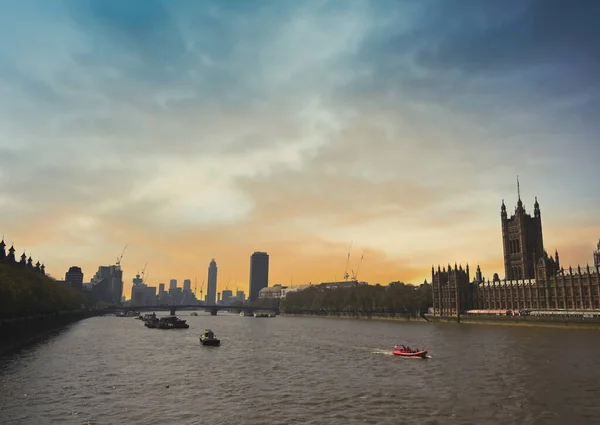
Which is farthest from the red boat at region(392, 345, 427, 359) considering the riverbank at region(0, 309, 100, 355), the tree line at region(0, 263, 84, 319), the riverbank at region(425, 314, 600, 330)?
the riverbank at region(425, 314, 600, 330)

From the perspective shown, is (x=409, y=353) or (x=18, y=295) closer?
(x=409, y=353)

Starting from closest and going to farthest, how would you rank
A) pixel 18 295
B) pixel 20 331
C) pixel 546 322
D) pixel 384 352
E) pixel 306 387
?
pixel 306 387 < pixel 384 352 < pixel 18 295 < pixel 20 331 < pixel 546 322

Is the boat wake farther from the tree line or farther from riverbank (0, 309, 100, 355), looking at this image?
the tree line

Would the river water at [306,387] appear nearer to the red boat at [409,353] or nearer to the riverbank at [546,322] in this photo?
the red boat at [409,353]

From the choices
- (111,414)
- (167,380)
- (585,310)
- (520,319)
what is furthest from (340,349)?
(585,310)

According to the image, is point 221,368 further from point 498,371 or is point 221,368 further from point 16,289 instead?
point 16,289

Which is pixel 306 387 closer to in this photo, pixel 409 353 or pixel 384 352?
pixel 409 353

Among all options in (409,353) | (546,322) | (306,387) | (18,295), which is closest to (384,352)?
(409,353)

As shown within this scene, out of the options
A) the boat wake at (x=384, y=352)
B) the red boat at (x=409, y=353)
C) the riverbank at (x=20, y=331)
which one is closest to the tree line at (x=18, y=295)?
the riverbank at (x=20, y=331)
